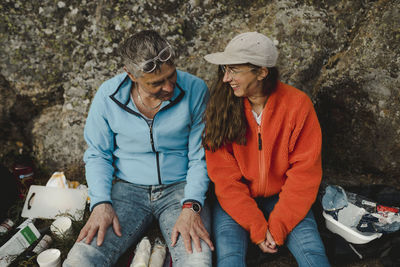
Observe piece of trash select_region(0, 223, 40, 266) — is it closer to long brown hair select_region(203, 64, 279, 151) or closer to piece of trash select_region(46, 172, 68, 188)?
piece of trash select_region(46, 172, 68, 188)

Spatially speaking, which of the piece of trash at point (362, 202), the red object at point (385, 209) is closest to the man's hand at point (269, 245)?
the piece of trash at point (362, 202)

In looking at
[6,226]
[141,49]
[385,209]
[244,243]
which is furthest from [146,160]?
[385,209]

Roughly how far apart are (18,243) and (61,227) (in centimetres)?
37

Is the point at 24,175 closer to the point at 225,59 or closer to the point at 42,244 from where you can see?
the point at 42,244

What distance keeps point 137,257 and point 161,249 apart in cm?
24

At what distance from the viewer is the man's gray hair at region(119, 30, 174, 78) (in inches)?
86.1

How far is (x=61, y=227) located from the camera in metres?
2.85

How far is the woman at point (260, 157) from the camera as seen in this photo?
228 centimetres

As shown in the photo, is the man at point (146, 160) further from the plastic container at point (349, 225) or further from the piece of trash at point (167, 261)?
the plastic container at point (349, 225)

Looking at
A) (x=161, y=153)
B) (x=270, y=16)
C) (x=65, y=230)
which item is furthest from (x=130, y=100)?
(x=270, y=16)

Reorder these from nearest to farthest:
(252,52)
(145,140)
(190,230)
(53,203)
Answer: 1. (252,52)
2. (190,230)
3. (145,140)
4. (53,203)

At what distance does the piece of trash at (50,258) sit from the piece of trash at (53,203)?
17.6 inches

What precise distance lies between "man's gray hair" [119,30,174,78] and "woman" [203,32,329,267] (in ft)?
1.36

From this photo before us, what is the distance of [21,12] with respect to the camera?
3.31 m
